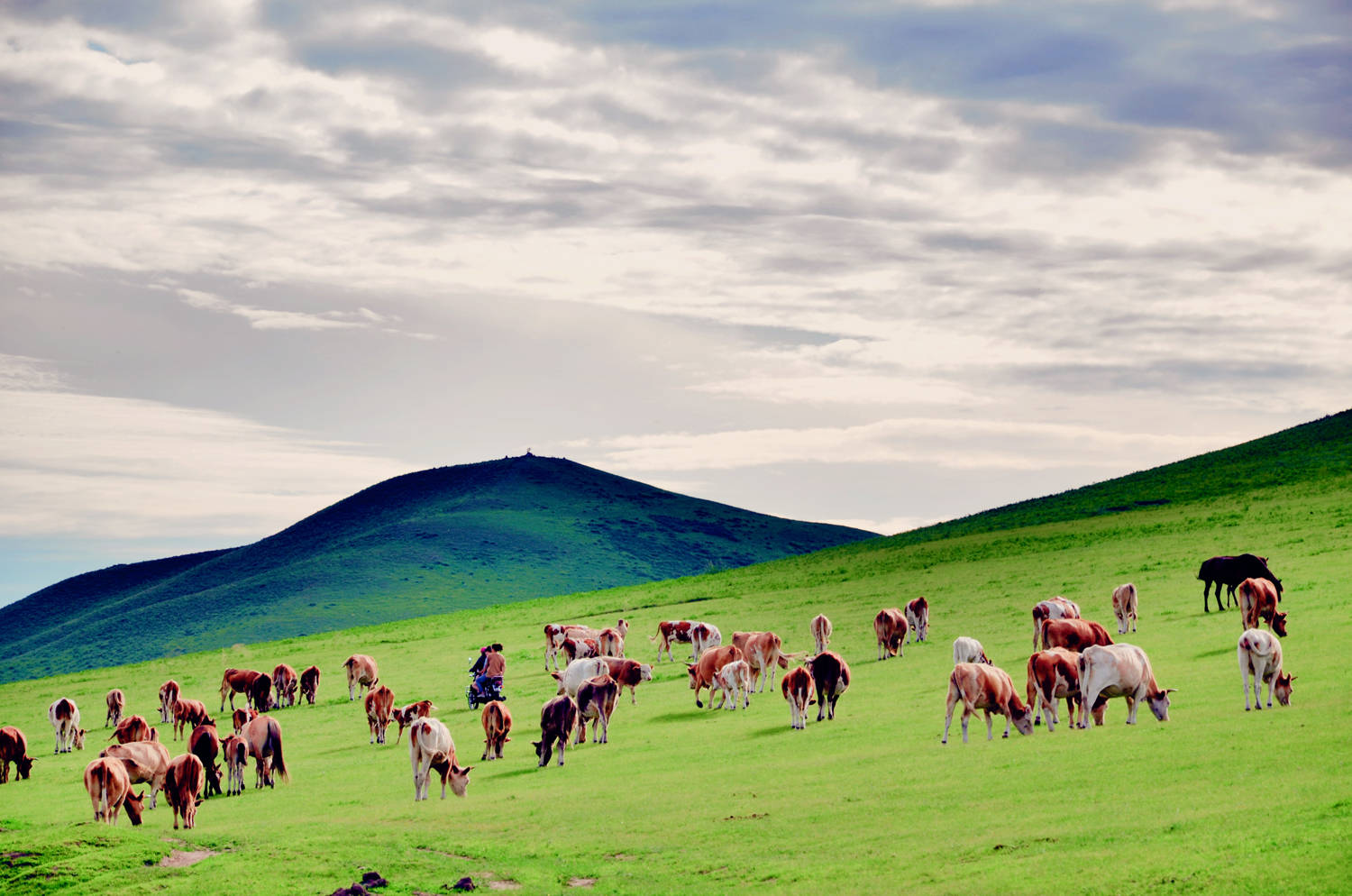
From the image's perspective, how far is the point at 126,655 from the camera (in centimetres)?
13662

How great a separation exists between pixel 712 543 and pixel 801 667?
150m

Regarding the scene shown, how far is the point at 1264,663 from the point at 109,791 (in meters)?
25.2

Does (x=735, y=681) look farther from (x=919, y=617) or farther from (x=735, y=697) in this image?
(x=919, y=617)

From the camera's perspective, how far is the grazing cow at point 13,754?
1503 inches

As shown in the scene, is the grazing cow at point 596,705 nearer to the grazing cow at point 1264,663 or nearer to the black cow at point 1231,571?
the grazing cow at point 1264,663

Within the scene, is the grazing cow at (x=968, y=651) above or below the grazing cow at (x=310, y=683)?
below

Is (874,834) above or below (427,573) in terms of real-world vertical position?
below

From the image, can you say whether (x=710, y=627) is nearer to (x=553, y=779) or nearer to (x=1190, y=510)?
(x=553, y=779)

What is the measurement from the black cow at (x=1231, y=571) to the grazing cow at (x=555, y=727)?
2405cm

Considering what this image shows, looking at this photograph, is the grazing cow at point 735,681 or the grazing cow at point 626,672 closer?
the grazing cow at point 735,681

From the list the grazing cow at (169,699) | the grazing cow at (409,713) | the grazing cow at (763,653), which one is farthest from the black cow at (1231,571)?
the grazing cow at (169,699)

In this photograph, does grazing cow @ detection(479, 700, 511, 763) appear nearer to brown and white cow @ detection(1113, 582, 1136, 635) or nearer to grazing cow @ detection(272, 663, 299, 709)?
brown and white cow @ detection(1113, 582, 1136, 635)

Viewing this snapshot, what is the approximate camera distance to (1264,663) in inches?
981

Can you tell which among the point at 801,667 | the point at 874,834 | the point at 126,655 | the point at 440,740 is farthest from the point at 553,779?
the point at 126,655
